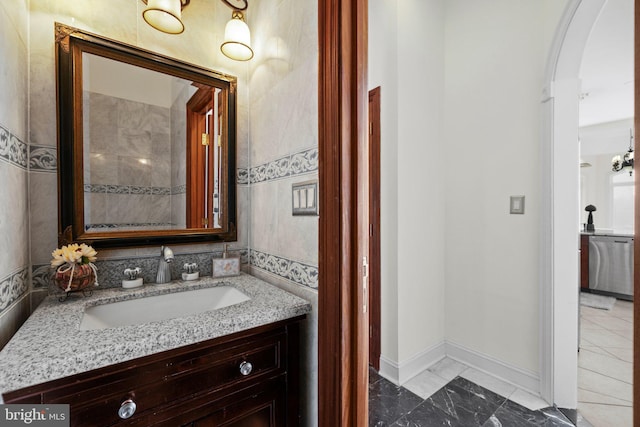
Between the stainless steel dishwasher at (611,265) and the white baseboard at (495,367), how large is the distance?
337cm

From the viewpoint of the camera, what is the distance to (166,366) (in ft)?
2.53

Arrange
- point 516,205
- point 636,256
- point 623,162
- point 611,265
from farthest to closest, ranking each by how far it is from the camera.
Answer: point 623,162 → point 611,265 → point 516,205 → point 636,256

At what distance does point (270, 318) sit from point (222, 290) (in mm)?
459

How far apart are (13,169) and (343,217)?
1.07 metres

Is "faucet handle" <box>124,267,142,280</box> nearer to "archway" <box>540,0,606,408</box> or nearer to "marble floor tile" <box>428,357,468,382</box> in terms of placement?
"marble floor tile" <box>428,357,468,382</box>

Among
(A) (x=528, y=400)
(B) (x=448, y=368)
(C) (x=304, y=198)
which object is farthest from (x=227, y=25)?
(A) (x=528, y=400)

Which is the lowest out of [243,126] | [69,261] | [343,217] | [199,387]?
[199,387]

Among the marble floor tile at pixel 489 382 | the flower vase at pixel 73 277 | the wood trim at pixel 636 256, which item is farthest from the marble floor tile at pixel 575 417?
the flower vase at pixel 73 277

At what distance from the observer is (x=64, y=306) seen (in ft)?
3.13

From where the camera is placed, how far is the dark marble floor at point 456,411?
1.51 meters

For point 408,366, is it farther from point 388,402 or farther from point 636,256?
point 636,256

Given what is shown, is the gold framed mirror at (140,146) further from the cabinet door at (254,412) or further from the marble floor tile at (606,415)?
the marble floor tile at (606,415)

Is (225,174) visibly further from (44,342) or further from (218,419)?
(218,419)

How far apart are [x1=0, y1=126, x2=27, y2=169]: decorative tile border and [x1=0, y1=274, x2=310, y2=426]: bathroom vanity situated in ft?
1.63
